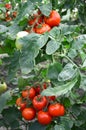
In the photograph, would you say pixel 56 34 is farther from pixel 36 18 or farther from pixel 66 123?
pixel 66 123

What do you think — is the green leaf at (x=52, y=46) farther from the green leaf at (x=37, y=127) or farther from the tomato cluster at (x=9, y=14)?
the tomato cluster at (x=9, y=14)

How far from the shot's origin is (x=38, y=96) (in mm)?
1529

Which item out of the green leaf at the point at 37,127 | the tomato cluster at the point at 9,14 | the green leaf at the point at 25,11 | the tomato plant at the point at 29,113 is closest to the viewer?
the green leaf at the point at 25,11

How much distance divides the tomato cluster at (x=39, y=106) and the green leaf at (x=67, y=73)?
179 millimetres

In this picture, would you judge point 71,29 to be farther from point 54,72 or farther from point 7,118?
point 7,118

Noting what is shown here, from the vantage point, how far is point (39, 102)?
4.88 ft

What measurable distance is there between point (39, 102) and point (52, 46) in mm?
253

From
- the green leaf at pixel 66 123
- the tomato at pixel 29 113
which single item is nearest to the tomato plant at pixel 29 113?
the tomato at pixel 29 113

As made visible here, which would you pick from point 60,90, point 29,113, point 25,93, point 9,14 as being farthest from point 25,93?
point 9,14

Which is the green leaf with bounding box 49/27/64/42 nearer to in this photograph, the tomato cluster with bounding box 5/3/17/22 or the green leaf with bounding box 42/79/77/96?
the green leaf with bounding box 42/79/77/96

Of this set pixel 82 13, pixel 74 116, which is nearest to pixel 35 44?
pixel 74 116

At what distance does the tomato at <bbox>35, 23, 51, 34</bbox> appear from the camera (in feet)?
4.61

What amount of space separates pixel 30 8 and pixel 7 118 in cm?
72

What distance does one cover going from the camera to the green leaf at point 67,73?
133 centimetres
